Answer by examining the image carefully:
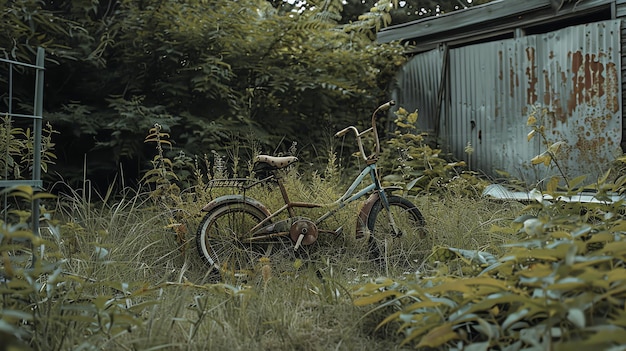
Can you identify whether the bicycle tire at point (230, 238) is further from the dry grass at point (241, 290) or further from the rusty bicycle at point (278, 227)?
the dry grass at point (241, 290)

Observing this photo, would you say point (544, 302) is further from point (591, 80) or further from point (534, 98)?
point (534, 98)

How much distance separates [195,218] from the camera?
3.90 meters

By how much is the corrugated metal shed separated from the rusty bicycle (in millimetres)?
1623

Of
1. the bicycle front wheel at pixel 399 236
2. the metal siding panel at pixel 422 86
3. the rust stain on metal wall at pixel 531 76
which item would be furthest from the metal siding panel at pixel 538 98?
the bicycle front wheel at pixel 399 236

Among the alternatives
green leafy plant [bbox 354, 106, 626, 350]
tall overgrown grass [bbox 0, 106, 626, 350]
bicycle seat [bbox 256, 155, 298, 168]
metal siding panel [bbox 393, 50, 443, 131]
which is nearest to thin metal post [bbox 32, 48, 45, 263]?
tall overgrown grass [bbox 0, 106, 626, 350]

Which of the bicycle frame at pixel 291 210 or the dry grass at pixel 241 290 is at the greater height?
the bicycle frame at pixel 291 210

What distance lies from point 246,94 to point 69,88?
189 cm

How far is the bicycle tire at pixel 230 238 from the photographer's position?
363 centimetres

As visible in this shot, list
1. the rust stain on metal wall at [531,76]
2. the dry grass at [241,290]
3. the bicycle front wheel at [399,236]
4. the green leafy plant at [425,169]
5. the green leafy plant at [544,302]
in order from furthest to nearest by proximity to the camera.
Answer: the rust stain on metal wall at [531,76], the green leafy plant at [425,169], the bicycle front wheel at [399,236], the dry grass at [241,290], the green leafy plant at [544,302]

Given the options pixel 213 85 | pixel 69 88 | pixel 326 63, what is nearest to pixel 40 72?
pixel 213 85

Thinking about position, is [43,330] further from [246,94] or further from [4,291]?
[246,94]

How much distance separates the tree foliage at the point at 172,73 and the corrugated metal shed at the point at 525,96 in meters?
1.28

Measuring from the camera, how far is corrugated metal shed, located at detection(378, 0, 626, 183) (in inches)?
219

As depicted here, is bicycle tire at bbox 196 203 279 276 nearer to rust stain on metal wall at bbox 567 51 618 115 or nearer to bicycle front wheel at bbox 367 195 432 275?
bicycle front wheel at bbox 367 195 432 275
